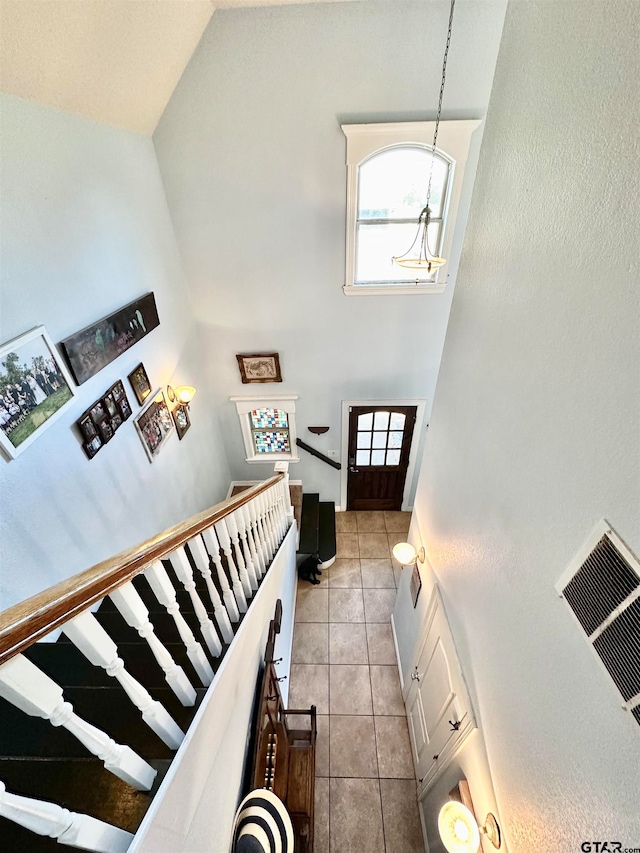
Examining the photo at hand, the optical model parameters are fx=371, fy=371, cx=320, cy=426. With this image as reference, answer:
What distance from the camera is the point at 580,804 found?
105 cm

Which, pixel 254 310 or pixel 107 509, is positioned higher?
pixel 254 310

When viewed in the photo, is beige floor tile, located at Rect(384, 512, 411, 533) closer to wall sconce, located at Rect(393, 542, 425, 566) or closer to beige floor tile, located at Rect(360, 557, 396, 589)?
beige floor tile, located at Rect(360, 557, 396, 589)

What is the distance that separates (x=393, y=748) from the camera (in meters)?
3.15

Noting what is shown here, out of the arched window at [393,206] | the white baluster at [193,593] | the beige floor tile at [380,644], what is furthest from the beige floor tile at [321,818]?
the arched window at [393,206]

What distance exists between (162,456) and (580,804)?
3.10 m

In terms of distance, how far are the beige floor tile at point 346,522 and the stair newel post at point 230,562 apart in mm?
3320

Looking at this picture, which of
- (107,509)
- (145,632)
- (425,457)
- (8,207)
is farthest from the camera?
(425,457)

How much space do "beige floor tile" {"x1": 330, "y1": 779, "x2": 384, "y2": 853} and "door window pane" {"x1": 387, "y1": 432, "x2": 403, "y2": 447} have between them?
331cm

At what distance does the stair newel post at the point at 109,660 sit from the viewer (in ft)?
2.60

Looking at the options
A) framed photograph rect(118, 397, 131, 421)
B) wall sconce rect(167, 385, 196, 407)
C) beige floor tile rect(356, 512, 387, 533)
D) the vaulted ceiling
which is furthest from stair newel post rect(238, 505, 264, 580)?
beige floor tile rect(356, 512, 387, 533)

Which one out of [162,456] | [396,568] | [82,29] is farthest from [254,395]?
[82,29]

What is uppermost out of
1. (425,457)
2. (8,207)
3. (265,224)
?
(265,224)

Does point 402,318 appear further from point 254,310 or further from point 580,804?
point 580,804

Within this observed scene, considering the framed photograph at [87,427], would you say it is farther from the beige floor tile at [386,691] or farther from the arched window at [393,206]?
the beige floor tile at [386,691]
